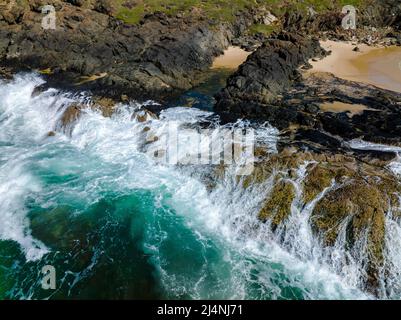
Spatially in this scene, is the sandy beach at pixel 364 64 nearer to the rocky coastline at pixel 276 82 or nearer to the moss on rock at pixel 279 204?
the rocky coastline at pixel 276 82

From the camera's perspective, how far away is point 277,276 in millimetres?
16375

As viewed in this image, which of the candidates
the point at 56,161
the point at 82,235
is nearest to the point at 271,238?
the point at 82,235

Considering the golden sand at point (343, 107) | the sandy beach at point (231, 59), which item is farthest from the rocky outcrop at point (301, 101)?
the sandy beach at point (231, 59)

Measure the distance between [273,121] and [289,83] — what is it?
8399 millimetres

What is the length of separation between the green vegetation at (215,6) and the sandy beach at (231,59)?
787 cm

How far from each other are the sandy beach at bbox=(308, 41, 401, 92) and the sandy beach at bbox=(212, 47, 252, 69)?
314 inches

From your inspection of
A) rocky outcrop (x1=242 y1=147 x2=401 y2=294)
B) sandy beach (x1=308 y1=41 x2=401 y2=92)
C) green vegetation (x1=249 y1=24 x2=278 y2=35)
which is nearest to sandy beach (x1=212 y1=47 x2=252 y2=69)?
green vegetation (x1=249 y1=24 x2=278 y2=35)

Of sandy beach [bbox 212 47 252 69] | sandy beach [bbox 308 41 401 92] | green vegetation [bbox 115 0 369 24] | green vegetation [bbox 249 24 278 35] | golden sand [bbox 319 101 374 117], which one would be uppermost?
green vegetation [bbox 115 0 369 24]

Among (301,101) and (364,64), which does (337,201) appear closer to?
(301,101)

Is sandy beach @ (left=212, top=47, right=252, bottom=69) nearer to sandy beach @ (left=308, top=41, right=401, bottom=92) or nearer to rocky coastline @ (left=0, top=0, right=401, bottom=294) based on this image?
rocky coastline @ (left=0, top=0, right=401, bottom=294)

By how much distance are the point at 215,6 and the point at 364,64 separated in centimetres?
2473

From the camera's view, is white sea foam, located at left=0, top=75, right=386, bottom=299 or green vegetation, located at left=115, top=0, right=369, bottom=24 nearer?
white sea foam, located at left=0, top=75, right=386, bottom=299

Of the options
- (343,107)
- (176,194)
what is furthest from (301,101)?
(176,194)

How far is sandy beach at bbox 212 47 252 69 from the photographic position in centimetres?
4047
